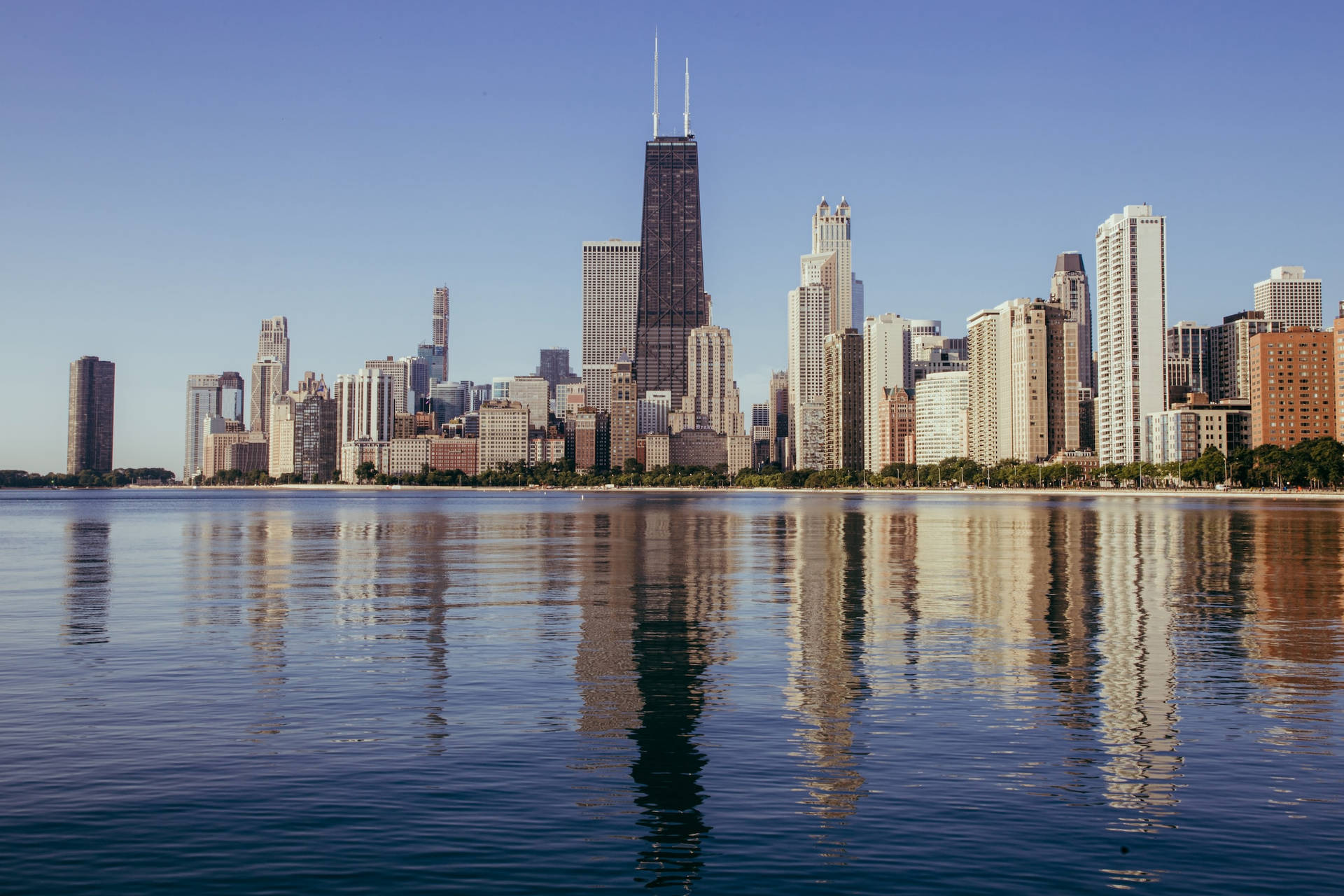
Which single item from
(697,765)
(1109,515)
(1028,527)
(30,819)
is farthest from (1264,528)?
(30,819)

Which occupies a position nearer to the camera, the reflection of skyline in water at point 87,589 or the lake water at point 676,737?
the lake water at point 676,737

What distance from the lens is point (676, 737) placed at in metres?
26.5

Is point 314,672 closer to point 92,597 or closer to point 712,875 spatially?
point 712,875

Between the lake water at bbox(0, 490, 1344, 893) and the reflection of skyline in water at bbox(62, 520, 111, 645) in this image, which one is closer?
the lake water at bbox(0, 490, 1344, 893)

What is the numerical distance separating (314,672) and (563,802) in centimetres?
1607

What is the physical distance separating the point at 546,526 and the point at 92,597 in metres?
80.7

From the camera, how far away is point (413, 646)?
40.0 m

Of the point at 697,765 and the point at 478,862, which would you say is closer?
the point at 478,862

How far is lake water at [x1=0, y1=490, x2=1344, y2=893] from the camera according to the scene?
1861 cm

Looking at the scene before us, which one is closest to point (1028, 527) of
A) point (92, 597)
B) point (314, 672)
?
point (92, 597)

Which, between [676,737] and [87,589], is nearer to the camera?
[676,737]

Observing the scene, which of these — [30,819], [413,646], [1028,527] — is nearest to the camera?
[30,819]

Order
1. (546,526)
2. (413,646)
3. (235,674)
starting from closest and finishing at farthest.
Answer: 1. (235,674)
2. (413,646)
3. (546,526)

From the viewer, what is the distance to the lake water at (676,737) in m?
18.6
